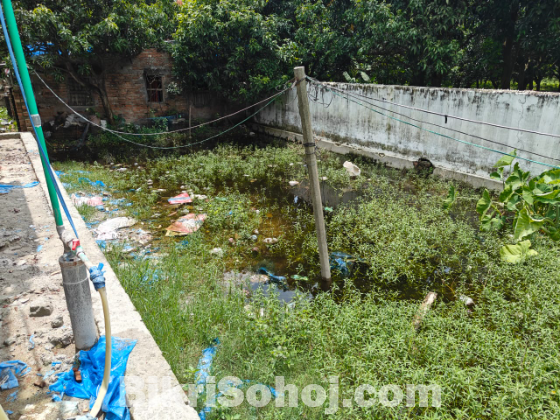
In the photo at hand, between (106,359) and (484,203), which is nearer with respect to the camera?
(106,359)

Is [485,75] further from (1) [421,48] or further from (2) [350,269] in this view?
(2) [350,269]

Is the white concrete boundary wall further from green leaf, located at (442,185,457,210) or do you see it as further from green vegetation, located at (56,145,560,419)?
green leaf, located at (442,185,457,210)

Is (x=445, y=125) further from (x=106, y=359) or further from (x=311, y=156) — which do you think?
(x=106, y=359)

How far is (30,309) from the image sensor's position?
2.52 m

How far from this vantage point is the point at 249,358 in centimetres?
262

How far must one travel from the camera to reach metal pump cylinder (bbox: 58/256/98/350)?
6.39 ft

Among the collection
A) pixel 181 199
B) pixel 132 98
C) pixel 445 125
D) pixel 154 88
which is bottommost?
pixel 181 199

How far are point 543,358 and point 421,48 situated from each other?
26.1 feet

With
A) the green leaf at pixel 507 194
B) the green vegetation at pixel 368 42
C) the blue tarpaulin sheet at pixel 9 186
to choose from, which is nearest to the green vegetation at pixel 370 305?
the green leaf at pixel 507 194

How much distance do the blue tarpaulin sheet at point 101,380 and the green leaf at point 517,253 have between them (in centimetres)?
357

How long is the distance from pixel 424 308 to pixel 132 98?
1142cm

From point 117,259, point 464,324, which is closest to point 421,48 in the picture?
point 464,324

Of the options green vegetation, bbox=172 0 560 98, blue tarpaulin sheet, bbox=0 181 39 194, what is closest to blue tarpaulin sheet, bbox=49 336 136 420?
blue tarpaulin sheet, bbox=0 181 39 194

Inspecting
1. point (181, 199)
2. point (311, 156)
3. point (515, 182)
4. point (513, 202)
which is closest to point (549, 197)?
point (513, 202)
